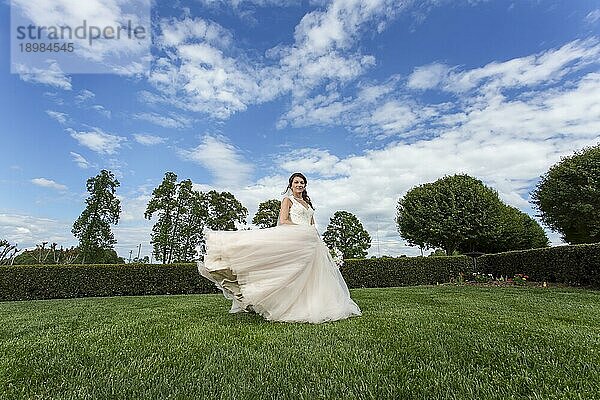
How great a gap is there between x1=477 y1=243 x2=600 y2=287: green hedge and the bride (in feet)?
30.4

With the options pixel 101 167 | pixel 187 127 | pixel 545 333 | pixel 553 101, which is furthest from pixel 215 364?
pixel 101 167

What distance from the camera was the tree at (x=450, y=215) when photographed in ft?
76.4

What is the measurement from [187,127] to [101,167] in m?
11.3

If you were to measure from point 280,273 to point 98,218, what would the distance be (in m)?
18.4

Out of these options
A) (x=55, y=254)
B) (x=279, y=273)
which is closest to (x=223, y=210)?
(x=55, y=254)

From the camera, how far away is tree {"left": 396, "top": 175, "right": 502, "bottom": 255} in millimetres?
23297

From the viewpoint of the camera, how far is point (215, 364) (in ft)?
8.59

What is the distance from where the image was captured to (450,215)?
2348cm

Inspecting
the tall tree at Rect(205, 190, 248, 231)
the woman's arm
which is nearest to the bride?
the woman's arm

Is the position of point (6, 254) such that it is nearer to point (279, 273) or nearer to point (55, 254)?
point (55, 254)

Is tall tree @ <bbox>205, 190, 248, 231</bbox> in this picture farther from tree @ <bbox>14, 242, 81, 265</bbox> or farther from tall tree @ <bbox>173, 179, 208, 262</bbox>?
tree @ <bbox>14, 242, 81, 265</bbox>

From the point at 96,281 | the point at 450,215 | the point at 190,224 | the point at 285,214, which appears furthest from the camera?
the point at 450,215

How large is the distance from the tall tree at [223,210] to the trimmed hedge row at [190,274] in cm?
801

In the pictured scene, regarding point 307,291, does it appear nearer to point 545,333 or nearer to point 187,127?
point 545,333
